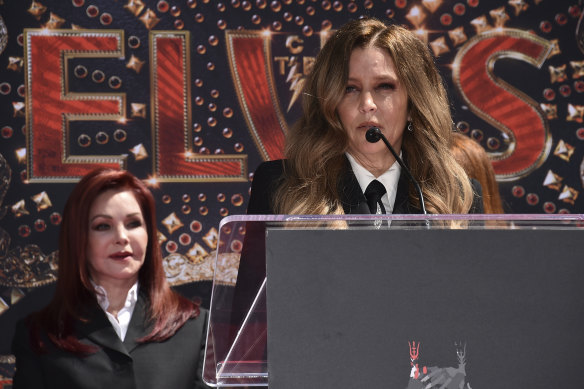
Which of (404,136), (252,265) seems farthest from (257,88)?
(252,265)

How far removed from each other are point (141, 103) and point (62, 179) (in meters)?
0.39

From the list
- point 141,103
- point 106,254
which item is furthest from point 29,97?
point 106,254

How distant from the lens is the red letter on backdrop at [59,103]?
2574mm

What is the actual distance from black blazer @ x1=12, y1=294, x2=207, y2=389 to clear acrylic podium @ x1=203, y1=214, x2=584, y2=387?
1316mm

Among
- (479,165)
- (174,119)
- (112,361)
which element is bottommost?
(112,361)

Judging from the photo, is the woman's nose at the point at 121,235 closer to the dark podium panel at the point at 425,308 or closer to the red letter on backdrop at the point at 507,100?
the red letter on backdrop at the point at 507,100

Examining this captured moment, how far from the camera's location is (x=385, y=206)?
4.49ft

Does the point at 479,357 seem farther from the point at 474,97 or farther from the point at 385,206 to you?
the point at 474,97

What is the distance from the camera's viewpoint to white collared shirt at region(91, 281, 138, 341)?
86.7 inches

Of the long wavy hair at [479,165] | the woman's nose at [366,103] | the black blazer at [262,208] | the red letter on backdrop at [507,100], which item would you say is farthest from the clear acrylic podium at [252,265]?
the red letter on backdrop at [507,100]

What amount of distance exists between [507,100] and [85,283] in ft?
5.46

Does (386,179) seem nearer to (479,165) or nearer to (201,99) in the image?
(479,165)

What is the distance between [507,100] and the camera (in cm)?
271

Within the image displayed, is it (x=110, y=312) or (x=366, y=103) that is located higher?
(x=366, y=103)
